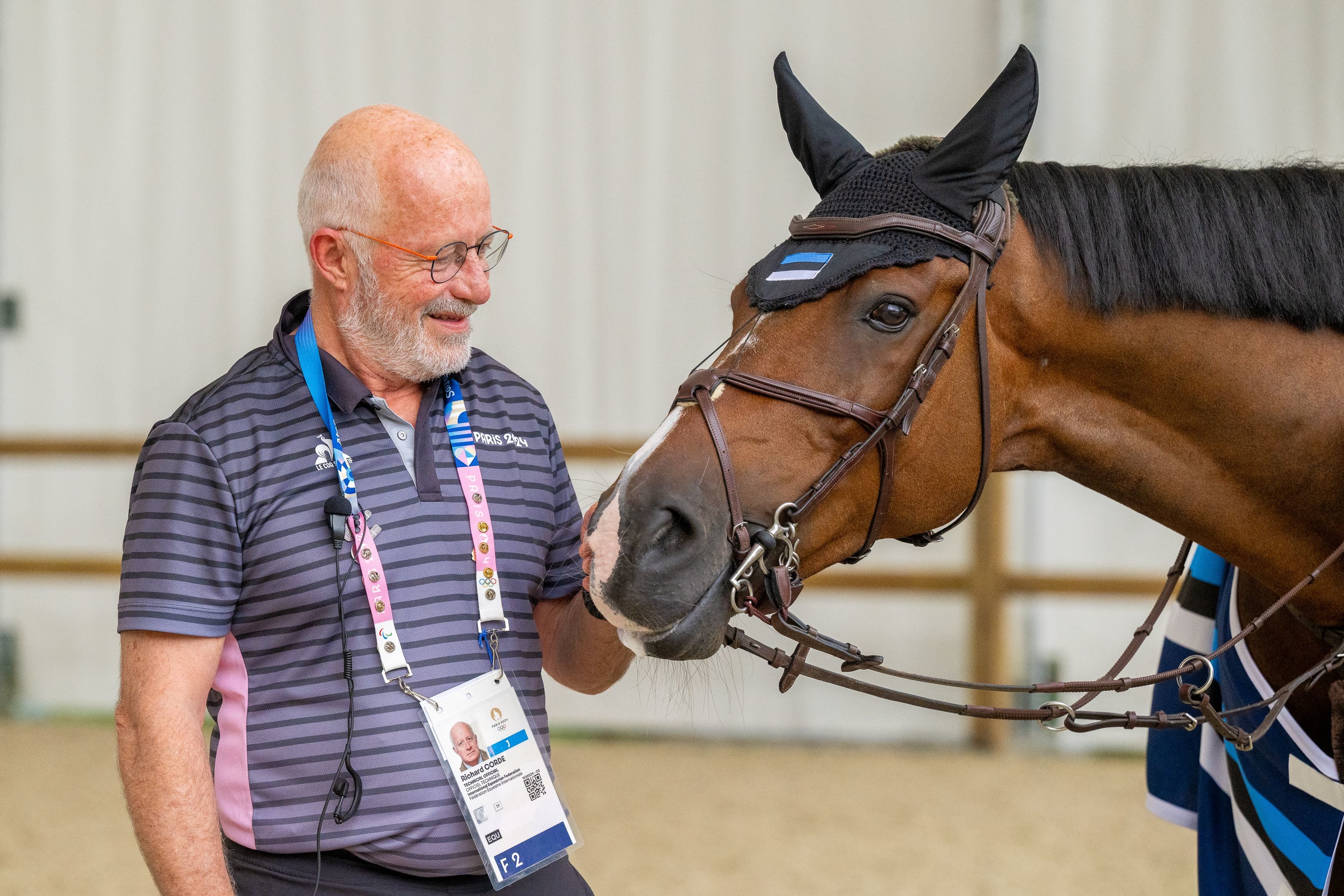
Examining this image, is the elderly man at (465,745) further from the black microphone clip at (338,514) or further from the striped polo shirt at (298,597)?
the black microphone clip at (338,514)

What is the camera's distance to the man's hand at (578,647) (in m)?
1.57

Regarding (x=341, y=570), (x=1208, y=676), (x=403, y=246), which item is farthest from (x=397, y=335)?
(x=1208, y=676)

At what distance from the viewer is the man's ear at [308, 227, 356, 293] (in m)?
1.51

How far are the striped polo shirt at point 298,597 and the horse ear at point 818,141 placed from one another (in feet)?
2.17

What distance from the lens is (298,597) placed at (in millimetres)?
1383

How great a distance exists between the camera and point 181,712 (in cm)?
131

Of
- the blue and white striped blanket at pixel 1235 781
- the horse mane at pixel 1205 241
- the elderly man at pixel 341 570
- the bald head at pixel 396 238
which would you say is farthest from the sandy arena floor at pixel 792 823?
the horse mane at pixel 1205 241

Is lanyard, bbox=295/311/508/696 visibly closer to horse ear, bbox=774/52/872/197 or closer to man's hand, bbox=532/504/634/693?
man's hand, bbox=532/504/634/693

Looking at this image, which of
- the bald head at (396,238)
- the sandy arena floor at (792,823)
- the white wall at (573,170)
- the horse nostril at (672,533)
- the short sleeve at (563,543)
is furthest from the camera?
the white wall at (573,170)

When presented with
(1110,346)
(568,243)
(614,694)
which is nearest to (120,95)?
(568,243)

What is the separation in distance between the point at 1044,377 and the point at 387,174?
0.91 m

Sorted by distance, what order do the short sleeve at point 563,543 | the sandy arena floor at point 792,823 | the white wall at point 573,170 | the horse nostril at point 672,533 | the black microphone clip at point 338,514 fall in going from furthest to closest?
the white wall at point 573,170
the sandy arena floor at point 792,823
the short sleeve at point 563,543
the black microphone clip at point 338,514
the horse nostril at point 672,533

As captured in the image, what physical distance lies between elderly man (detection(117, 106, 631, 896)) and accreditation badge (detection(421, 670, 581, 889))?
0.03 metres

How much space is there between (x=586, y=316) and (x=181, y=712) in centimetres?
385
